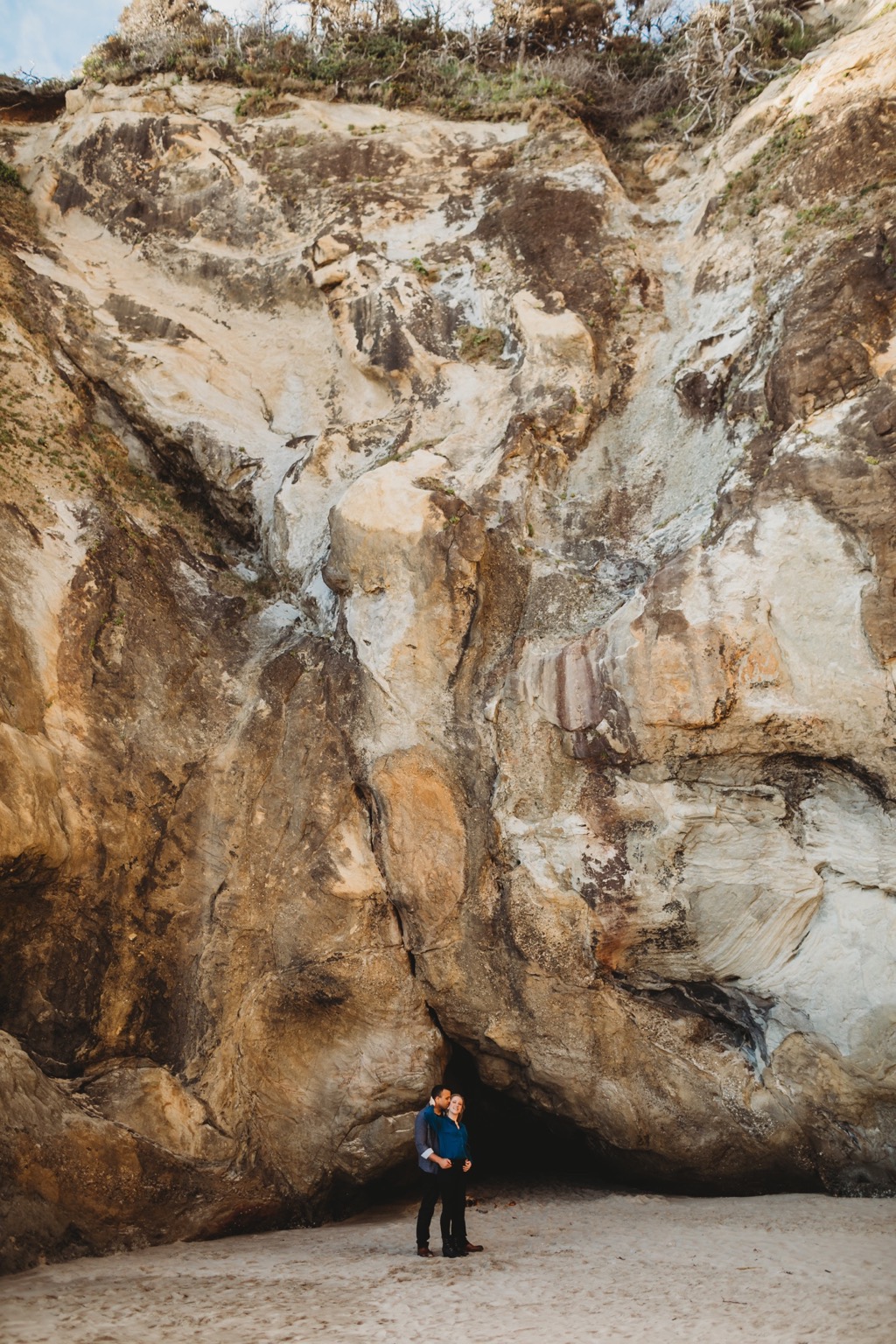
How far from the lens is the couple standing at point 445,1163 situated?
622 cm

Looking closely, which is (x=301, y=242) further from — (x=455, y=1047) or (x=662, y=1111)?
(x=662, y=1111)

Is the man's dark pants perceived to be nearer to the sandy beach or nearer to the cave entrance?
the sandy beach

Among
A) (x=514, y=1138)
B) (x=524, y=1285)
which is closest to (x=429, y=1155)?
(x=524, y=1285)

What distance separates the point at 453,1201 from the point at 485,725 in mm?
4025

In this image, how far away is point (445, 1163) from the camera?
616 centimetres

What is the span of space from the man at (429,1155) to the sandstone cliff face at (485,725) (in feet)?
5.98

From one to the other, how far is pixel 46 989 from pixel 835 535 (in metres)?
7.51

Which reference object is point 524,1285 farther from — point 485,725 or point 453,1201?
point 485,725

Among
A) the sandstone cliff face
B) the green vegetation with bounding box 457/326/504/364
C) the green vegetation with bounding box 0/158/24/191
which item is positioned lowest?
the sandstone cliff face

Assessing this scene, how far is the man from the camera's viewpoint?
6195 millimetres

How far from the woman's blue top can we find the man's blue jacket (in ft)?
0.10

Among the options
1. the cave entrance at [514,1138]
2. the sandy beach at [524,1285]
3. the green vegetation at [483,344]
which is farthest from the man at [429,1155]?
the green vegetation at [483,344]

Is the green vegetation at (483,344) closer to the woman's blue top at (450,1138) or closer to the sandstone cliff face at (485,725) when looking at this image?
the sandstone cliff face at (485,725)

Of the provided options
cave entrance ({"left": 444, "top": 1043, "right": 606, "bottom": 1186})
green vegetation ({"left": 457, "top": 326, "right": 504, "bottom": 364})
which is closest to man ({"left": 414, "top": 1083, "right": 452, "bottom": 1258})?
cave entrance ({"left": 444, "top": 1043, "right": 606, "bottom": 1186})
